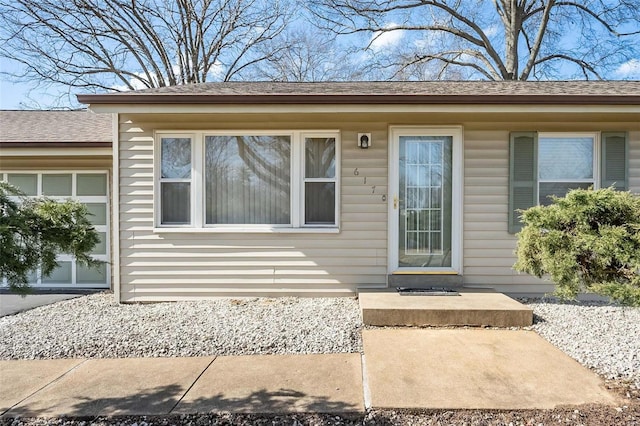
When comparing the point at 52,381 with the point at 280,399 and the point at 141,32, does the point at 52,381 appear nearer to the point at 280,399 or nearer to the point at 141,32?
the point at 280,399

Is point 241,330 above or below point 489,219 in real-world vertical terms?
below

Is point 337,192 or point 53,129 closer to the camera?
point 337,192

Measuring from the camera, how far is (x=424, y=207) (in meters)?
5.24

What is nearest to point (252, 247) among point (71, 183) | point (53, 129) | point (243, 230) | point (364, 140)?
point (243, 230)

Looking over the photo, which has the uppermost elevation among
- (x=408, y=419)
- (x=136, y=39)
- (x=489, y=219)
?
(x=136, y=39)

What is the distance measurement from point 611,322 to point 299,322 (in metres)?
3.44

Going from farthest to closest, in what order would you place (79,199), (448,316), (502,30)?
(502,30), (79,199), (448,316)

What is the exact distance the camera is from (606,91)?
521 cm

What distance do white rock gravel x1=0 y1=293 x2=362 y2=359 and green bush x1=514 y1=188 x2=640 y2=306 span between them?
1.81 meters

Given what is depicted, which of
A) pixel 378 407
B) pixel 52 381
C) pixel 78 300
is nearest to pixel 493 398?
pixel 378 407

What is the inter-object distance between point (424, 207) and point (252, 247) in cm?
250

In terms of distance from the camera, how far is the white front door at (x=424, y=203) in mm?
5168

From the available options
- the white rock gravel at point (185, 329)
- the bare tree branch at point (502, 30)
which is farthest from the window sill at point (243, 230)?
the bare tree branch at point (502, 30)

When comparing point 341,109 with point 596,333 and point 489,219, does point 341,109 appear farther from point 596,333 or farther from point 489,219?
point 596,333
